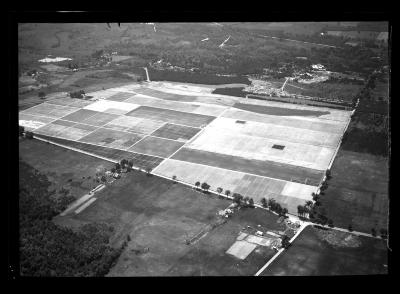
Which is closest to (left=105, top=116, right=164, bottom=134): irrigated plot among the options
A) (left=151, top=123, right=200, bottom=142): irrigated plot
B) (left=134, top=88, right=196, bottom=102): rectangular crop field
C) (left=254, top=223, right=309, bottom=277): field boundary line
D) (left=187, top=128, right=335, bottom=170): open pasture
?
(left=151, top=123, right=200, bottom=142): irrigated plot

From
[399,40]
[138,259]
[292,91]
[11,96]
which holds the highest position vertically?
[399,40]

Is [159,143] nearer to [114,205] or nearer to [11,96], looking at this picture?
[114,205]

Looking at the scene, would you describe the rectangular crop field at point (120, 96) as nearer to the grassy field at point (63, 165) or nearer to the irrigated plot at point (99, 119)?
the irrigated plot at point (99, 119)

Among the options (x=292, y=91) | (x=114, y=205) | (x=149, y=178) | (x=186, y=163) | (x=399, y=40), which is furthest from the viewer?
(x=292, y=91)

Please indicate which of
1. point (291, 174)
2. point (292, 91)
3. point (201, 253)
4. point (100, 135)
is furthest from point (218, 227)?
point (292, 91)

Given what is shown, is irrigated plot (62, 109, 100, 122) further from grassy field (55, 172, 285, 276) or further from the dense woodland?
the dense woodland
